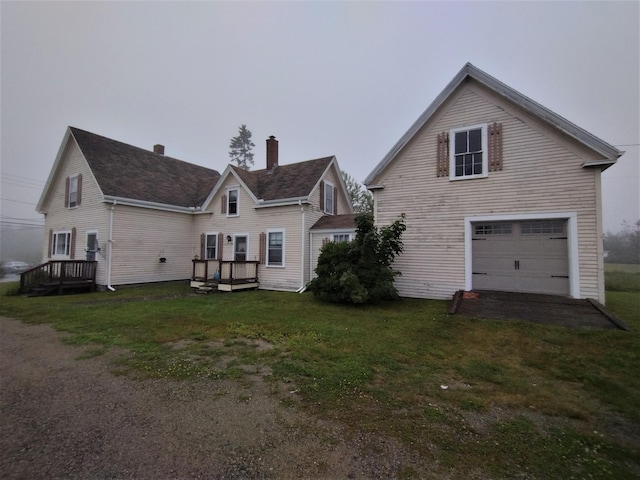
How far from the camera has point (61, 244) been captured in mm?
17172

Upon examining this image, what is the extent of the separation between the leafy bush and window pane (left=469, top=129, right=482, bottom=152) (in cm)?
343

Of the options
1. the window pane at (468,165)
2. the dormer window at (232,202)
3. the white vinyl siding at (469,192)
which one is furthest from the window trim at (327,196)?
the window pane at (468,165)

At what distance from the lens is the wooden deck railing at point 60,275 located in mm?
13602

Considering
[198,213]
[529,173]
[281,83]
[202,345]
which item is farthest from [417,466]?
[281,83]

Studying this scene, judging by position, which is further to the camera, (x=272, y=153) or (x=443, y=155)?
(x=272, y=153)

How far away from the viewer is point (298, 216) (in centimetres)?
1486

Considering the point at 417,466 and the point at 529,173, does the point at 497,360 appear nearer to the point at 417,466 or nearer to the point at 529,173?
the point at 417,466

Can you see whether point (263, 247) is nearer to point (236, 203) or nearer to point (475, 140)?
point (236, 203)

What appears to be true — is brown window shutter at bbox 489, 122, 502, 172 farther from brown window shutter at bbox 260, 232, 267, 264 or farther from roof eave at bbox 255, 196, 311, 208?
brown window shutter at bbox 260, 232, 267, 264

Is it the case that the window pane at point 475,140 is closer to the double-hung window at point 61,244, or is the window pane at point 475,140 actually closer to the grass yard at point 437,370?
the grass yard at point 437,370

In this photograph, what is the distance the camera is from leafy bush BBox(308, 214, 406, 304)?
9.97 metres

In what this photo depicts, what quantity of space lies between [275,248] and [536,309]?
11285mm

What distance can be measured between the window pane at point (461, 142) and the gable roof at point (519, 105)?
1314 mm

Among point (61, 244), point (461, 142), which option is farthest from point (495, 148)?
point (61, 244)
